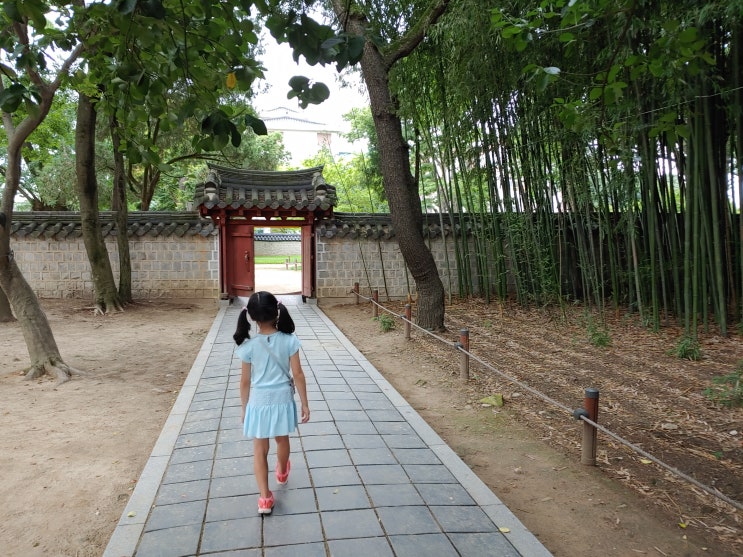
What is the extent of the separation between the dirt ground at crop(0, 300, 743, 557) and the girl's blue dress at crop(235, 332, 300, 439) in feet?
2.88

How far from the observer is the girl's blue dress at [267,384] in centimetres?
245

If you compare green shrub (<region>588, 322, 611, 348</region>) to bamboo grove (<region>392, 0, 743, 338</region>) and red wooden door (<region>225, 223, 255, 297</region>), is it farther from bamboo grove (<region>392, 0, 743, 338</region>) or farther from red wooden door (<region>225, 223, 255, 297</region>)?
red wooden door (<region>225, 223, 255, 297</region>)

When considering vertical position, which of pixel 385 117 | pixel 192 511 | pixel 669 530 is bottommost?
pixel 669 530

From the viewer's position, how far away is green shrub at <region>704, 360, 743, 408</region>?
4.27m

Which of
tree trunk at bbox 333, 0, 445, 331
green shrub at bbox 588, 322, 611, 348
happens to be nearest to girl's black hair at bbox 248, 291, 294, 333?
tree trunk at bbox 333, 0, 445, 331

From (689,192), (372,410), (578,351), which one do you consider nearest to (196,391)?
(372,410)

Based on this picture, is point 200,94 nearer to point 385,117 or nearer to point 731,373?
point 385,117

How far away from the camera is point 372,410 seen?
4.15 meters

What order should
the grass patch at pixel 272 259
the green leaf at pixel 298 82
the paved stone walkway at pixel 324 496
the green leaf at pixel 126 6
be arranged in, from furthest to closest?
the grass patch at pixel 272 259 < the paved stone walkway at pixel 324 496 < the green leaf at pixel 298 82 < the green leaf at pixel 126 6

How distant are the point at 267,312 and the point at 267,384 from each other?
13.6 inches

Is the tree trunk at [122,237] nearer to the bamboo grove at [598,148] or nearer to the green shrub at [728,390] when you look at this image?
the bamboo grove at [598,148]

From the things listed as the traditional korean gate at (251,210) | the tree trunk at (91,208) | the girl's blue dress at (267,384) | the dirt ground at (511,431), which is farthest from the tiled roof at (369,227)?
the girl's blue dress at (267,384)

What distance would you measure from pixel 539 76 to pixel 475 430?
8.18 feet

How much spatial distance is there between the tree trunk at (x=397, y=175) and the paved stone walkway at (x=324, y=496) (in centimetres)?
282
